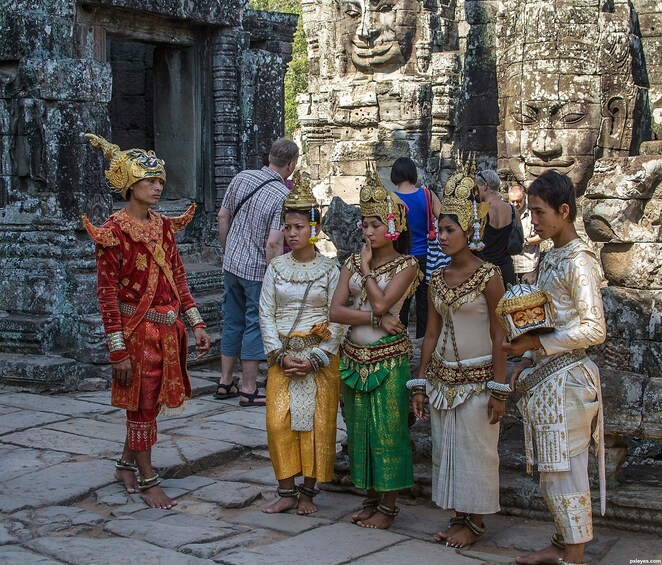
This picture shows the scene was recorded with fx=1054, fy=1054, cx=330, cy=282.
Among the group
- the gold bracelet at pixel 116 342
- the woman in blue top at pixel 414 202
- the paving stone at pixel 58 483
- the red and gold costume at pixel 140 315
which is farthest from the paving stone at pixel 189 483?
the woman in blue top at pixel 414 202

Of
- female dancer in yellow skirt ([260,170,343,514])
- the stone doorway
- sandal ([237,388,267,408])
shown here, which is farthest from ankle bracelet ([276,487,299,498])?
the stone doorway

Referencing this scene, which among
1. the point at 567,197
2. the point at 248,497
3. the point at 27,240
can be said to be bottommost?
the point at 248,497

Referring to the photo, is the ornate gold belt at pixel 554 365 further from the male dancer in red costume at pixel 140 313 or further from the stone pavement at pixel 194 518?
the male dancer in red costume at pixel 140 313

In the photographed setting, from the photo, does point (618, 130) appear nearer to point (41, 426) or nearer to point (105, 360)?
point (105, 360)

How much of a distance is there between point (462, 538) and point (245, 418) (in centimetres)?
271

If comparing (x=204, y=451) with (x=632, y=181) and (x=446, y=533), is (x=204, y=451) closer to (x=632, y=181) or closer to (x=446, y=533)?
(x=446, y=533)

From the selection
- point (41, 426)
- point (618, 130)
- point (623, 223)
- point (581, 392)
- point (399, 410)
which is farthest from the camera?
point (618, 130)

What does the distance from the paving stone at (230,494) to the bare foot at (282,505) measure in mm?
197

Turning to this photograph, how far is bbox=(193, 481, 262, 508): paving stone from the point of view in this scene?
17.2 feet

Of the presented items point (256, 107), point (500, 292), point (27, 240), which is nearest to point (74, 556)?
point (500, 292)

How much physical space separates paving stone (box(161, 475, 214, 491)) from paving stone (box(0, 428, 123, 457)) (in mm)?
571

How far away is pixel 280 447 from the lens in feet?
16.6

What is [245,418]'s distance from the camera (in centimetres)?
702

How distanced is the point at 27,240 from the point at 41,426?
2056mm
